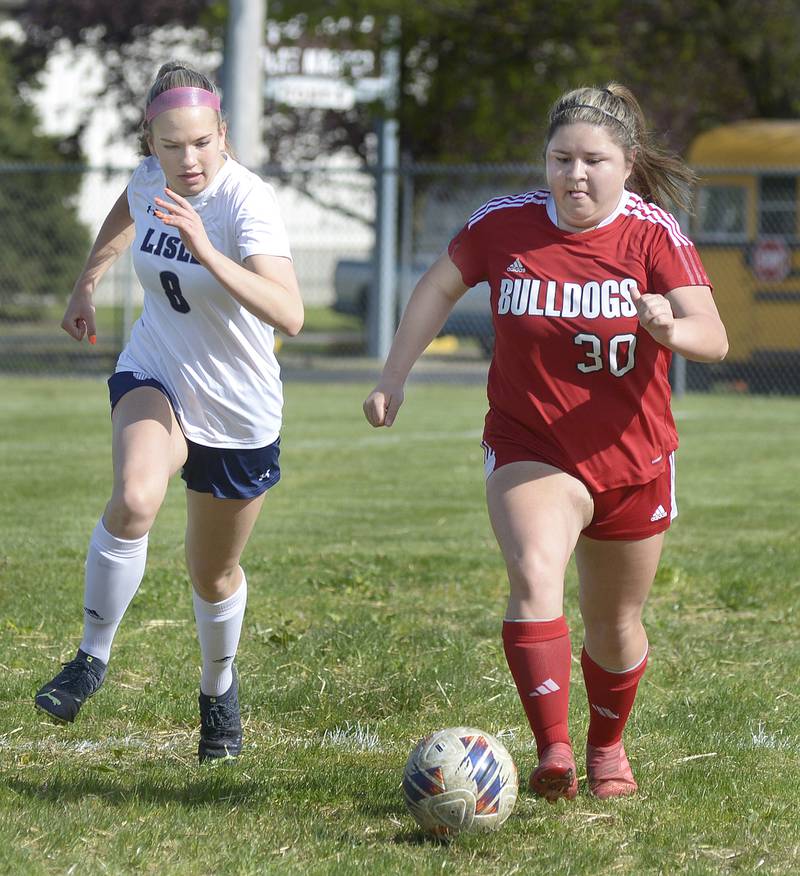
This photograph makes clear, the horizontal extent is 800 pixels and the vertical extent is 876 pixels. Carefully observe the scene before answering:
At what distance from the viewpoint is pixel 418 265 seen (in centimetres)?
2303

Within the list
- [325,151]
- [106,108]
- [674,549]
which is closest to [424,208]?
[325,151]

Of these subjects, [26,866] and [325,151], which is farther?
[325,151]

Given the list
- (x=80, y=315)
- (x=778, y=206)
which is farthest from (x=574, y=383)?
(x=778, y=206)

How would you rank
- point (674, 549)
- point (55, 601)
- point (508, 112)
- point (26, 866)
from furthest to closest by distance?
point (508, 112)
point (674, 549)
point (55, 601)
point (26, 866)

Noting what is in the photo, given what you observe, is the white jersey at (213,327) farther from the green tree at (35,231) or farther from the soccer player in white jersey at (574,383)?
the green tree at (35,231)

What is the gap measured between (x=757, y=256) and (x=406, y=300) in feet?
13.8

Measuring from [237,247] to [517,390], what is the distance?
99 centimetres

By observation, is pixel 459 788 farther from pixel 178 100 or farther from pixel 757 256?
pixel 757 256

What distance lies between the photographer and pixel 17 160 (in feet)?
102

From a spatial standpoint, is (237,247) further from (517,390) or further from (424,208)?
(424,208)

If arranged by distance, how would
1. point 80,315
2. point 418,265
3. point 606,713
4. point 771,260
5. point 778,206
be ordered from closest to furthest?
1. point 606,713
2. point 80,315
3. point 771,260
4. point 778,206
5. point 418,265

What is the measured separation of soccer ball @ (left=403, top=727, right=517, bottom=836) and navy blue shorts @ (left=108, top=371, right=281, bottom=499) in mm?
1062

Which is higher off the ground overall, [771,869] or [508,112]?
[508,112]

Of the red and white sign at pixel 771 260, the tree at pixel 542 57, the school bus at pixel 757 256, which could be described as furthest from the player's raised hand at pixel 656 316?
the tree at pixel 542 57
